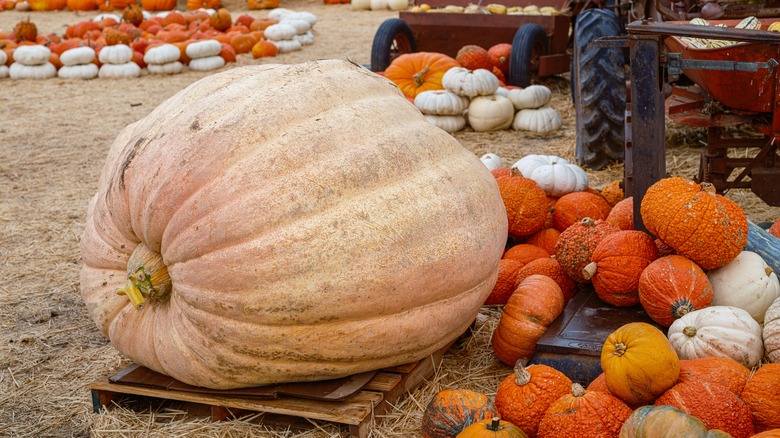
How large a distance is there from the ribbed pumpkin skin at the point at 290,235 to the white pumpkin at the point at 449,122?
4.55 m

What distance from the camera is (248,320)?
2.75 m

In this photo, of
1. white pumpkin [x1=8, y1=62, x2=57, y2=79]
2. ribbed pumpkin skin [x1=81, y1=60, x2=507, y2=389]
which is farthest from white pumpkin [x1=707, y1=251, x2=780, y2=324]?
white pumpkin [x1=8, y1=62, x2=57, y2=79]

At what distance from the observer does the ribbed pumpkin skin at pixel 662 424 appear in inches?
85.3

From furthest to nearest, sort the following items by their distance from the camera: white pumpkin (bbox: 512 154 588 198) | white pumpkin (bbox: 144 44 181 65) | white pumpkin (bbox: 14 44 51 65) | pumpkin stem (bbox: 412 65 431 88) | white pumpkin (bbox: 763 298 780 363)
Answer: white pumpkin (bbox: 14 44 51 65), white pumpkin (bbox: 144 44 181 65), pumpkin stem (bbox: 412 65 431 88), white pumpkin (bbox: 512 154 588 198), white pumpkin (bbox: 763 298 780 363)

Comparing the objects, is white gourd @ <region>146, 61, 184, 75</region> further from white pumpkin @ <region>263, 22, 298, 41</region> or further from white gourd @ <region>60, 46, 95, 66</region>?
white pumpkin @ <region>263, 22, 298, 41</region>

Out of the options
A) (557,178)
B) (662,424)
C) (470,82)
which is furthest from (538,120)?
(662,424)

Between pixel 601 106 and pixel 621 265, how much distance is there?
126 inches

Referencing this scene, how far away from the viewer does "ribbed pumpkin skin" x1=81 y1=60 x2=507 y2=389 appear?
8.96ft

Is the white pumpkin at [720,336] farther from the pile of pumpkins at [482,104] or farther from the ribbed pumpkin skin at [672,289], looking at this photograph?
the pile of pumpkins at [482,104]

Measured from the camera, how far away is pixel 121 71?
465 inches

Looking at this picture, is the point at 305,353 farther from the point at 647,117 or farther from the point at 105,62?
the point at 105,62

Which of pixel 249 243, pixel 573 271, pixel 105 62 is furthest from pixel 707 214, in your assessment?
pixel 105 62

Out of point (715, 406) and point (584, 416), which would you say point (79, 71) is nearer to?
point (584, 416)

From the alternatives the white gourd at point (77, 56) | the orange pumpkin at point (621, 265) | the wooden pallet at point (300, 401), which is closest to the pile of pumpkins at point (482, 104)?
the orange pumpkin at point (621, 265)
